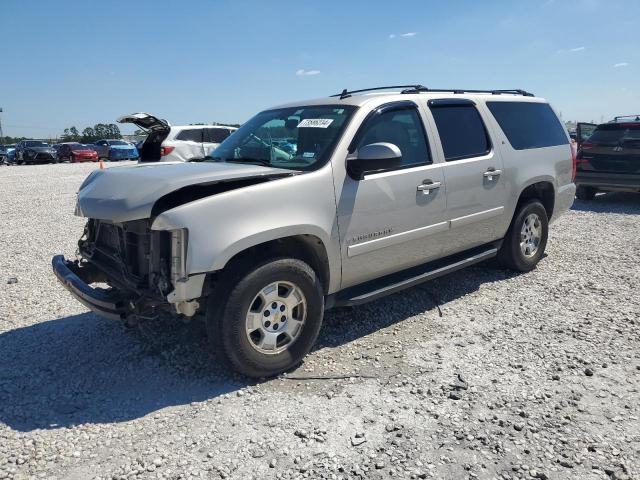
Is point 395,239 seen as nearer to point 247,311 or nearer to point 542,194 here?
point 247,311

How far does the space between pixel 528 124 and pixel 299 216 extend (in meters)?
3.51

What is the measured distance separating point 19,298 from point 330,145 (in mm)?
3644

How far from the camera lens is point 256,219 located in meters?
3.16

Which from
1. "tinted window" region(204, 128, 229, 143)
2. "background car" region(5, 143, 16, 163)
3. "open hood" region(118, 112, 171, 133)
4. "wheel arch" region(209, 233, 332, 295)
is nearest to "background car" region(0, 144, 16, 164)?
"background car" region(5, 143, 16, 163)

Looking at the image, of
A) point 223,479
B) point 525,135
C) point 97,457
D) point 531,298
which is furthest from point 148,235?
point 525,135

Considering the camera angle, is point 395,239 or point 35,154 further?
point 35,154

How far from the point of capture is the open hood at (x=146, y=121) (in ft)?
19.4

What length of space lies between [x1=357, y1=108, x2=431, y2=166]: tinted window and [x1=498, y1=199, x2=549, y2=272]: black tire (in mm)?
1732

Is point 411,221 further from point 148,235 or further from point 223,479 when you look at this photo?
point 223,479

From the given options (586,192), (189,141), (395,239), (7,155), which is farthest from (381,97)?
(7,155)

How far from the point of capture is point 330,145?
12.2ft

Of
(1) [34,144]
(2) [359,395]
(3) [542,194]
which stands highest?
(1) [34,144]

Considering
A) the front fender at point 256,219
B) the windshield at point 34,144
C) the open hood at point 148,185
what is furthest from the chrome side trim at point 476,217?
the windshield at point 34,144

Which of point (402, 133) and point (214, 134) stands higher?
point (214, 134)
